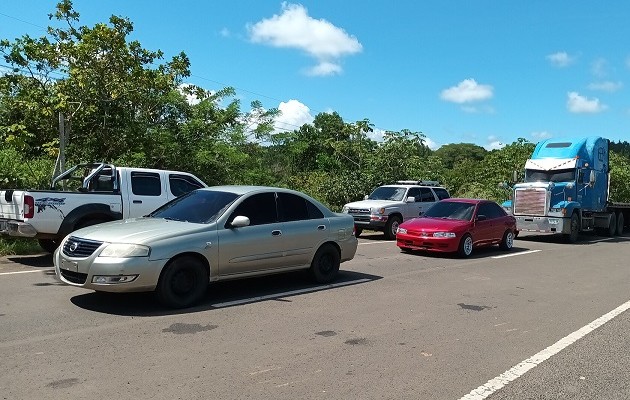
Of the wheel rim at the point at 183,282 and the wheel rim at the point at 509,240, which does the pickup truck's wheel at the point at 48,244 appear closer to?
the wheel rim at the point at 183,282

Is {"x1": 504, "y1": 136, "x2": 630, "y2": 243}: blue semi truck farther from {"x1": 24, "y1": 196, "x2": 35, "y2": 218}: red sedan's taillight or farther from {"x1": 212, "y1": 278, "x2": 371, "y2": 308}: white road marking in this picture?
{"x1": 24, "y1": 196, "x2": 35, "y2": 218}: red sedan's taillight

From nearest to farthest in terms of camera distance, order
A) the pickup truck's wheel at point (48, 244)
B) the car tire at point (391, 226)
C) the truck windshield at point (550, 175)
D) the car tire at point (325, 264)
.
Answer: the car tire at point (325, 264) → the pickup truck's wheel at point (48, 244) → the car tire at point (391, 226) → the truck windshield at point (550, 175)

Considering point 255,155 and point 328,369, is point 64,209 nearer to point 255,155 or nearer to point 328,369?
point 328,369

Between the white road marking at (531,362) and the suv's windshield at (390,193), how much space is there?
11558mm

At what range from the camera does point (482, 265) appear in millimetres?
12734

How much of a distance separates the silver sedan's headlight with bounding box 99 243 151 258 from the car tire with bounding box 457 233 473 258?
9119 millimetres

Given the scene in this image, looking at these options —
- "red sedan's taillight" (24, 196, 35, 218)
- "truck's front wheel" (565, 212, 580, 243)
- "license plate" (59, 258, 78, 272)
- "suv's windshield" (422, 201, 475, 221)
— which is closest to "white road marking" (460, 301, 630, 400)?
"license plate" (59, 258, 78, 272)

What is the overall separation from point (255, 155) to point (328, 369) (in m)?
19.6

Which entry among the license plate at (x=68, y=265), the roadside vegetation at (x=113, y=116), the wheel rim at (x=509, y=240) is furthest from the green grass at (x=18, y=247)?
the wheel rim at (x=509, y=240)

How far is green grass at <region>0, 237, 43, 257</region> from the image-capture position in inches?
455

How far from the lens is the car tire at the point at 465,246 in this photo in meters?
13.9

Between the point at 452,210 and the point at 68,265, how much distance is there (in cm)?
1051

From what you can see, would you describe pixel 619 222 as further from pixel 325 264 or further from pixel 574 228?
pixel 325 264

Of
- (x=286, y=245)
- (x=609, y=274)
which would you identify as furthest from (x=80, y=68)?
(x=609, y=274)
